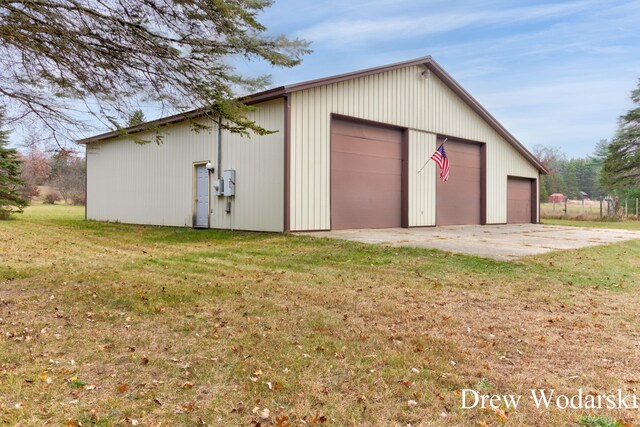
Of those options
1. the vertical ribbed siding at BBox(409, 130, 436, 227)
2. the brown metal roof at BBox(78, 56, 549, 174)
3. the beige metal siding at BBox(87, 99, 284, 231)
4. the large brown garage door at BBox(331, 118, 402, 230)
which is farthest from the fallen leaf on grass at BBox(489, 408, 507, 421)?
the vertical ribbed siding at BBox(409, 130, 436, 227)

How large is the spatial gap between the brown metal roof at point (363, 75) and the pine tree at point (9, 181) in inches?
177

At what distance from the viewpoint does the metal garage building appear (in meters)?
10.9

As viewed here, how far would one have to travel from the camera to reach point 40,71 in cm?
531

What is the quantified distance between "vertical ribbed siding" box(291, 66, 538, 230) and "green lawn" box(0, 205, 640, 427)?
4.61 metres

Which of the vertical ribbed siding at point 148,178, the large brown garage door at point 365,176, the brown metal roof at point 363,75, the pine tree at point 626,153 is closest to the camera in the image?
the brown metal roof at point 363,75

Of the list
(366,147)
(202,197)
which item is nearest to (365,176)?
(366,147)

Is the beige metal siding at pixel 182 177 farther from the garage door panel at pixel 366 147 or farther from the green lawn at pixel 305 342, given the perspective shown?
the green lawn at pixel 305 342

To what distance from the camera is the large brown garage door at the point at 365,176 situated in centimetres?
1185

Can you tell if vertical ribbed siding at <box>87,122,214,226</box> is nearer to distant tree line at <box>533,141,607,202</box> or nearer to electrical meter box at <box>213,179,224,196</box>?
electrical meter box at <box>213,179,224,196</box>

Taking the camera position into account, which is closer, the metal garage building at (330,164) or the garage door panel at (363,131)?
the metal garage building at (330,164)

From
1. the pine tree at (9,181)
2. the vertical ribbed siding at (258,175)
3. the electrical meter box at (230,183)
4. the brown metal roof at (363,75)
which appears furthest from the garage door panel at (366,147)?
the pine tree at (9,181)

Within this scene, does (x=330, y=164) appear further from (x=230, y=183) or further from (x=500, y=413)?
(x=500, y=413)

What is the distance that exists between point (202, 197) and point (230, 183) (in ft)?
6.19

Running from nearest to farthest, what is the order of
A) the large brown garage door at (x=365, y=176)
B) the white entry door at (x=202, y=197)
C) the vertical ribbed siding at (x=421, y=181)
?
the large brown garage door at (x=365, y=176)
the white entry door at (x=202, y=197)
the vertical ribbed siding at (x=421, y=181)
